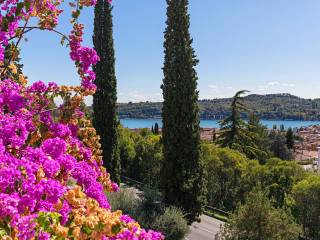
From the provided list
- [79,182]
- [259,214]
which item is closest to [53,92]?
[79,182]

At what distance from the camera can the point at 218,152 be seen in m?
36.1

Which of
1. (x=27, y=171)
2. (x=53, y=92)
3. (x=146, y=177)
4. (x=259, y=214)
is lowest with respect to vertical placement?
(x=146, y=177)

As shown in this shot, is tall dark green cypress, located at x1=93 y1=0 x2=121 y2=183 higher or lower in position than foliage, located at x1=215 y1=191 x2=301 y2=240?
higher

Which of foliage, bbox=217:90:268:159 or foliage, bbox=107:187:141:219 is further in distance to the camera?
foliage, bbox=217:90:268:159

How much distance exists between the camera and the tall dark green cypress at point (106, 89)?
3142 centimetres

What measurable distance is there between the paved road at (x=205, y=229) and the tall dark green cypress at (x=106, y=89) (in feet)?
25.9

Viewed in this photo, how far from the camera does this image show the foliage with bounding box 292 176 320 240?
2519 centimetres

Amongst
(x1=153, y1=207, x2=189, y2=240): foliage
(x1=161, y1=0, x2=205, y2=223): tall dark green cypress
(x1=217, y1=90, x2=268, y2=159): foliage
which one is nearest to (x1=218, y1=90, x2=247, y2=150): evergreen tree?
(x1=217, y1=90, x2=268, y2=159): foliage

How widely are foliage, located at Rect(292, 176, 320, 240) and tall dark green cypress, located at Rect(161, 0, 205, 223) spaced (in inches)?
256

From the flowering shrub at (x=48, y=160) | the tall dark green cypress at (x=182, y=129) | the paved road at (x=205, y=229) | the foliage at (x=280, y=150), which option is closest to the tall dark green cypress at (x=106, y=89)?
the paved road at (x=205, y=229)

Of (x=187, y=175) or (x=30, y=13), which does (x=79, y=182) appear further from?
(x=187, y=175)

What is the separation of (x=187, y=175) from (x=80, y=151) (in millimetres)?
16879

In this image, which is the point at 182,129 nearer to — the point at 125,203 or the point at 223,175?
the point at 125,203

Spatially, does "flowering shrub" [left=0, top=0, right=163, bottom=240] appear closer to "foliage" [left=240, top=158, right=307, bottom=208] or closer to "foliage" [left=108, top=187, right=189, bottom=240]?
"foliage" [left=108, top=187, right=189, bottom=240]
